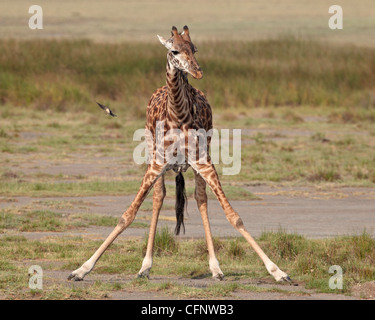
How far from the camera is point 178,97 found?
30.5 feet

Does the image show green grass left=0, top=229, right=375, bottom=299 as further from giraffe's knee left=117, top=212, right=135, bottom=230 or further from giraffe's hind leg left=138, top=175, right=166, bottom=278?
giraffe's knee left=117, top=212, right=135, bottom=230

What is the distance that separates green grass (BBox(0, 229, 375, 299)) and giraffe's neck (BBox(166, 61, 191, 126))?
167cm

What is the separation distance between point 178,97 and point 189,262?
84.8 inches

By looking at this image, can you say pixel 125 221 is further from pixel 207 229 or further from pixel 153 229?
pixel 207 229

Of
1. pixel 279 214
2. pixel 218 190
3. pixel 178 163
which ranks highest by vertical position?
pixel 178 163

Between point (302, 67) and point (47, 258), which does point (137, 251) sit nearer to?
point (47, 258)

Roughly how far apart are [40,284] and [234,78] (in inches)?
1003

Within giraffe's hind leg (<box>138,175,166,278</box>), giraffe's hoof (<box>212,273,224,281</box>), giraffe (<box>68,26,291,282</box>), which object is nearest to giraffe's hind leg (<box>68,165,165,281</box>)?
giraffe (<box>68,26,291,282</box>)

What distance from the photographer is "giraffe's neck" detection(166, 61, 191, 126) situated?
9.12 metres

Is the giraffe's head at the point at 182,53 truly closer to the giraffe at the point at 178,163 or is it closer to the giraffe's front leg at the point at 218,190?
the giraffe at the point at 178,163

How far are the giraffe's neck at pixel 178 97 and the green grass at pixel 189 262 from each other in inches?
65.8

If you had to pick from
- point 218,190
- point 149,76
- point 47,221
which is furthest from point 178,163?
point 149,76
